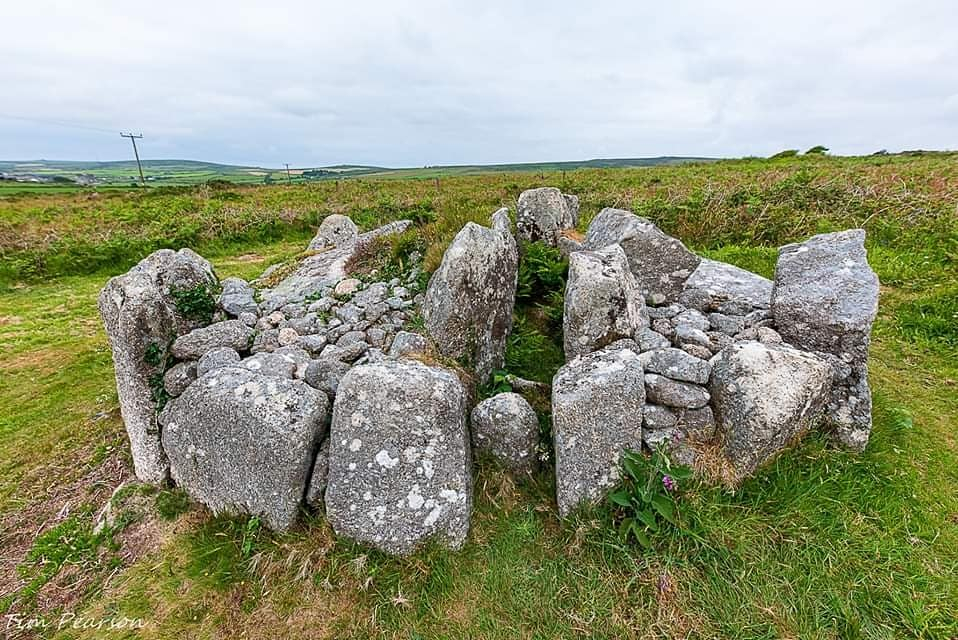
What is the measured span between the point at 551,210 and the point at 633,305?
2713mm

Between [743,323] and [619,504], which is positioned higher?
[743,323]

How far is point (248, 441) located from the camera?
14.5 ft

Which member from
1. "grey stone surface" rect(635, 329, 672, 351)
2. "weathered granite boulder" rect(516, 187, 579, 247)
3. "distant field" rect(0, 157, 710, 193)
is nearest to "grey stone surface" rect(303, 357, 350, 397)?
"grey stone surface" rect(635, 329, 672, 351)

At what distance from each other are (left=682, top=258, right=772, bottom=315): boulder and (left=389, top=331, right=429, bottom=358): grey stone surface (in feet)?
12.3

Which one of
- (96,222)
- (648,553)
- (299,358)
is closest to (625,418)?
(648,553)

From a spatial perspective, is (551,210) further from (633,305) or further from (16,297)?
(16,297)

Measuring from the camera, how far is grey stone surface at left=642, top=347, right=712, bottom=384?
14.7ft

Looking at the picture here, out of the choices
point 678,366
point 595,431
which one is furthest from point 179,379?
point 678,366

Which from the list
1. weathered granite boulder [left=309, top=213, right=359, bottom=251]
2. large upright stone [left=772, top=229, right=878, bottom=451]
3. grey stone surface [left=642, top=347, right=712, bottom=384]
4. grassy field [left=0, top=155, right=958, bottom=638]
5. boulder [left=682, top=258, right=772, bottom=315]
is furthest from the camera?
weathered granite boulder [left=309, top=213, right=359, bottom=251]

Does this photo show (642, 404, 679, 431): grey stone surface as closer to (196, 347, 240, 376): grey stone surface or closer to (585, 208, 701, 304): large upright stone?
(585, 208, 701, 304): large upright stone

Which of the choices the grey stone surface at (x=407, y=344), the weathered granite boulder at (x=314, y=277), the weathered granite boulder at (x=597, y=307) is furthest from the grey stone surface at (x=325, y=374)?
the weathered granite boulder at (x=597, y=307)

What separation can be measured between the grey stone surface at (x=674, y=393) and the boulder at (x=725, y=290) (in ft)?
7.25

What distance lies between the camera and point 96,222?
73.3ft

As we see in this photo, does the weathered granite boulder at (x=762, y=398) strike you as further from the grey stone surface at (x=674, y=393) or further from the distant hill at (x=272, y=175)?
the distant hill at (x=272, y=175)
